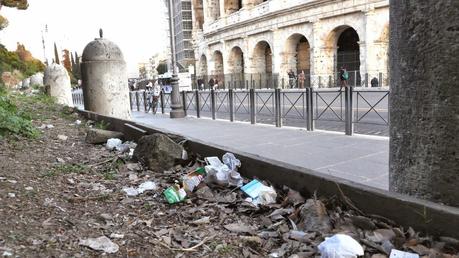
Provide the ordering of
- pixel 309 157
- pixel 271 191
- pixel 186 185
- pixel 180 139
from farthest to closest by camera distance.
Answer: pixel 309 157
pixel 180 139
pixel 186 185
pixel 271 191

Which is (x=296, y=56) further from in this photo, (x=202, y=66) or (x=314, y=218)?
(x=314, y=218)

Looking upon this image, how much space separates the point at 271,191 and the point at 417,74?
133 cm

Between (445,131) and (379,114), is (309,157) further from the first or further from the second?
(445,131)

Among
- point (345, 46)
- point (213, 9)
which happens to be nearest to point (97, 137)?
point (345, 46)

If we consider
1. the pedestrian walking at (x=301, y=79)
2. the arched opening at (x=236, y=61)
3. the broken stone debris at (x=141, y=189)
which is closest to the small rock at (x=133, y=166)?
the broken stone debris at (x=141, y=189)

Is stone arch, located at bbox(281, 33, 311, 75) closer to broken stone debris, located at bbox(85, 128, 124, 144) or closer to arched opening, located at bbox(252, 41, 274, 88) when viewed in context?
arched opening, located at bbox(252, 41, 274, 88)

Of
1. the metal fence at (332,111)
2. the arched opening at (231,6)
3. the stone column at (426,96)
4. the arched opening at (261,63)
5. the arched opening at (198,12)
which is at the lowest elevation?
the metal fence at (332,111)

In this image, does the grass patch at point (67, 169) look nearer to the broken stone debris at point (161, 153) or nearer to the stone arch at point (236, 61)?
the broken stone debris at point (161, 153)

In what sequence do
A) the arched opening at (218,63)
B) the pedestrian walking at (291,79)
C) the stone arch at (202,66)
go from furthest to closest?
1. the stone arch at (202,66)
2. the arched opening at (218,63)
3. the pedestrian walking at (291,79)

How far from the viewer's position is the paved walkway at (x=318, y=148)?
5.64 m

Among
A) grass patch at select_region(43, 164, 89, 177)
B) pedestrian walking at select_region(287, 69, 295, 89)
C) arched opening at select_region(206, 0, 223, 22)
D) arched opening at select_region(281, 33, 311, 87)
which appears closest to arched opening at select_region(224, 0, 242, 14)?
arched opening at select_region(206, 0, 223, 22)

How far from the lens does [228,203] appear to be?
3.26 metres

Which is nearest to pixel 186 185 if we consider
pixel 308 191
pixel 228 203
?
pixel 228 203

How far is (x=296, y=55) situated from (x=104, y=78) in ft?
100
